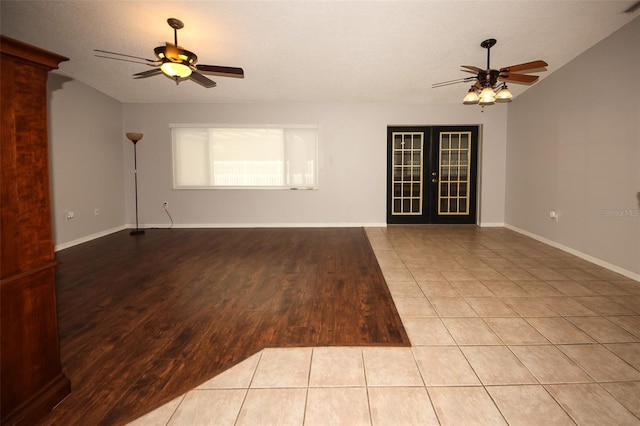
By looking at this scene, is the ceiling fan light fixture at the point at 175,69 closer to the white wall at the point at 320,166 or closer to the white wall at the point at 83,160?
the white wall at the point at 83,160

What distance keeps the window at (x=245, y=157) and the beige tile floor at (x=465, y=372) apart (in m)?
4.33

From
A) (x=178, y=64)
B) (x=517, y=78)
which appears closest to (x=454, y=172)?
(x=517, y=78)

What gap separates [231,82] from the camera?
584cm

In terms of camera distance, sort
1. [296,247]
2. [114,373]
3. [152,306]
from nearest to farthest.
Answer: [114,373], [152,306], [296,247]

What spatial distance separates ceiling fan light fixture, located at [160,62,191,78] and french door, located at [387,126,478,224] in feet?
15.1

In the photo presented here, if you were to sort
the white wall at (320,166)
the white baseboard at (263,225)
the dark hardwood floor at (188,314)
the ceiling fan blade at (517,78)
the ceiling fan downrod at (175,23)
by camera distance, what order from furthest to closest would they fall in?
the white baseboard at (263,225)
the white wall at (320,166)
the ceiling fan blade at (517,78)
the ceiling fan downrod at (175,23)
the dark hardwood floor at (188,314)

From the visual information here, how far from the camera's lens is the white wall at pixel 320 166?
6906 mm

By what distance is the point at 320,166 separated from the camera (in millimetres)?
7000

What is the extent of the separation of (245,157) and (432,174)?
4008 mm

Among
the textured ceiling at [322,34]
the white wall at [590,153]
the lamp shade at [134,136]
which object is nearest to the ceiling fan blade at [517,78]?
the textured ceiling at [322,34]

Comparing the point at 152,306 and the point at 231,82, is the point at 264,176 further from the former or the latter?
the point at 152,306

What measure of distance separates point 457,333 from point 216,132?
241 inches

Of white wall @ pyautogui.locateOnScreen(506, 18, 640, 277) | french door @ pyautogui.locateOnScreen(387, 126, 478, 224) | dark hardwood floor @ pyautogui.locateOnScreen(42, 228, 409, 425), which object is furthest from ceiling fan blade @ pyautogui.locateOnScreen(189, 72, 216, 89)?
white wall @ pyautogui.locateOnScreen(506, 18, 640, 277)

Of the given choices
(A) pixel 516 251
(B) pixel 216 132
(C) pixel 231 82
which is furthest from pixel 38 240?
(B) pixel 216 132
